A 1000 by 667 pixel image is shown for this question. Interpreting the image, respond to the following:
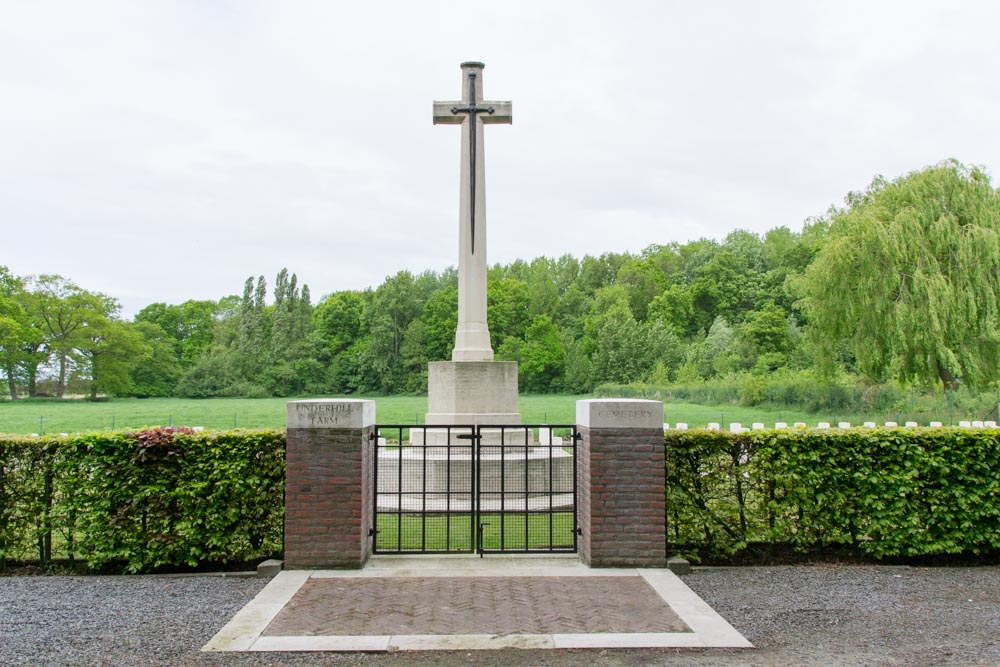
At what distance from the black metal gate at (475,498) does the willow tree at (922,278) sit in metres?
16.3

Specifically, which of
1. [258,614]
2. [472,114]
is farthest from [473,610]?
[472,114]

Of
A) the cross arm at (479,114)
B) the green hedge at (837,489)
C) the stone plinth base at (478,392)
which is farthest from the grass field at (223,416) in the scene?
the green hedge at (837,489)

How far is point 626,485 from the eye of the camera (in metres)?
6.45

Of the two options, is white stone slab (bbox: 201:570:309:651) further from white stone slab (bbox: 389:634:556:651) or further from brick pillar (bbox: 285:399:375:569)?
white stone slab (bbox: 389:634:556:651)

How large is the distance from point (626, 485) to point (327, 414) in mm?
2688

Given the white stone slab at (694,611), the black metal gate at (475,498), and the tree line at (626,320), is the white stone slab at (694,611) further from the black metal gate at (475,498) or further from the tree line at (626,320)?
the tree line at (626,320)

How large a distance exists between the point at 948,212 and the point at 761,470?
2148 centimetres

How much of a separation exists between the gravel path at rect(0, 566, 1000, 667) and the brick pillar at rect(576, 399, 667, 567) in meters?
0.53

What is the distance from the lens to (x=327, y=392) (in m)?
62.8

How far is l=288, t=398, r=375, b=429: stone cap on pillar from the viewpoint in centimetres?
643

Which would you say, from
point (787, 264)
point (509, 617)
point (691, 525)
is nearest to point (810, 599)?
point (691, 525)

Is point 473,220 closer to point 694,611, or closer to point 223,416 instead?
point 694,611

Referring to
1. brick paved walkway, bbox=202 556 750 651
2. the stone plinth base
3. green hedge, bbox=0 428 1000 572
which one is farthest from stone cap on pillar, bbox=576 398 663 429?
the stone plinth base

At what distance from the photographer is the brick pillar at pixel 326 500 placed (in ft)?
20.9
